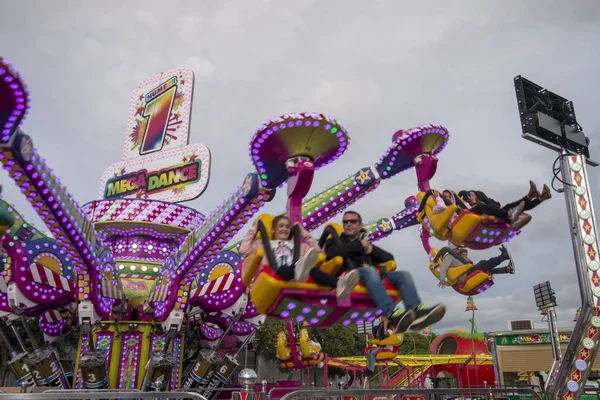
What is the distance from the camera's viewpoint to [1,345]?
20344 mm

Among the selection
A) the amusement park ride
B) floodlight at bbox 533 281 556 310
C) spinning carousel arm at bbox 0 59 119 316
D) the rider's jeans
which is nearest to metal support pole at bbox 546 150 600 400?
the amusement park ride

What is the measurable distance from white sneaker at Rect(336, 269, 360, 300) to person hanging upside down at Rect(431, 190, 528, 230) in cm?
159

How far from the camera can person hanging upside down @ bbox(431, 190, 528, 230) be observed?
15.7ft

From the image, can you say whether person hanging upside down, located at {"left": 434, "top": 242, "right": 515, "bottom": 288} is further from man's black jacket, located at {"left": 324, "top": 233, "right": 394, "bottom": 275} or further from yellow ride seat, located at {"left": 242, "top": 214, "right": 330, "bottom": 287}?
yellow ride seat, located at {"left": 242, "top": 214, "right": 330, "bottom": 287}

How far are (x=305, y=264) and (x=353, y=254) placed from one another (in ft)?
2.11

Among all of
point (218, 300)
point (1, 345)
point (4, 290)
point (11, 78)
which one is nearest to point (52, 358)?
point (4, 290)

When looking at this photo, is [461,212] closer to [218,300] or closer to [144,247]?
[218,300]

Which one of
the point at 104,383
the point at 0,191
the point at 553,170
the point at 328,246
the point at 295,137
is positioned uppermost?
the point at 553,170

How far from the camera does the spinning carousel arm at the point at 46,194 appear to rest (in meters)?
5.08

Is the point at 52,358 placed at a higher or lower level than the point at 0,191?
lower

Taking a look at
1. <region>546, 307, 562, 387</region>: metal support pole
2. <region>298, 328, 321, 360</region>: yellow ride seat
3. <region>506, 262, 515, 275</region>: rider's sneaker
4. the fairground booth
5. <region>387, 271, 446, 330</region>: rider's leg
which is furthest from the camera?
the fairground booth

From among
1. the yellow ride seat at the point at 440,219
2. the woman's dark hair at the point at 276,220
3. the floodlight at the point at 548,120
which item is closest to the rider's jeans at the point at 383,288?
the woman's dark hair at the point at 276,220

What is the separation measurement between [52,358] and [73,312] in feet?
3.18

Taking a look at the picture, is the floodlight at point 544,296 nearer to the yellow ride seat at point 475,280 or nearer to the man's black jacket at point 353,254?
the yellow ride seat at point 475,280
